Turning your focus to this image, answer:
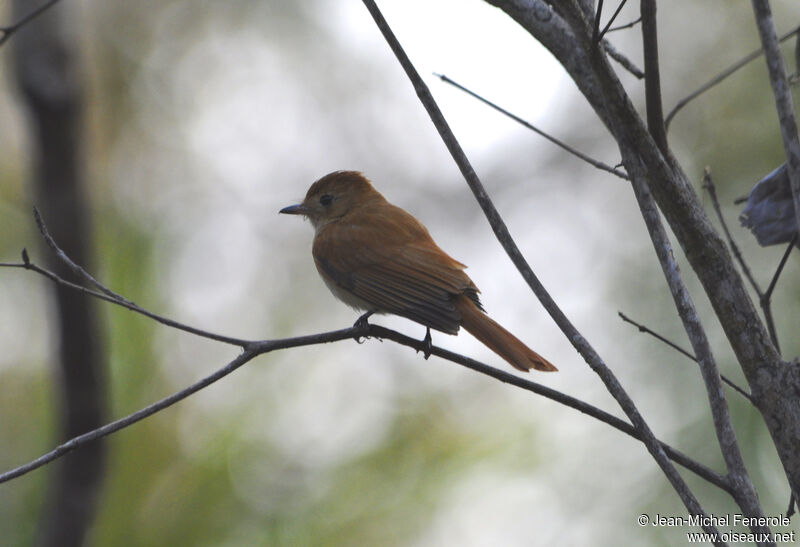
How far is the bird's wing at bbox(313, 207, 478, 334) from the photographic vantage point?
12.8ft

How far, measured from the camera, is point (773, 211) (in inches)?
90.5

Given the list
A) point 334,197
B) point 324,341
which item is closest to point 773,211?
point 324,341

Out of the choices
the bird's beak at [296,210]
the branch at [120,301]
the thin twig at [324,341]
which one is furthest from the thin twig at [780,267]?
the bird's beak at [296,210]

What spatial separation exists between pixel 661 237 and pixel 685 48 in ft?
24.9

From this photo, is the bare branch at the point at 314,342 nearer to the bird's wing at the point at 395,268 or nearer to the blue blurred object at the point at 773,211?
the blue blurred object at the point at 773,211

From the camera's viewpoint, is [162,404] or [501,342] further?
[501,342]

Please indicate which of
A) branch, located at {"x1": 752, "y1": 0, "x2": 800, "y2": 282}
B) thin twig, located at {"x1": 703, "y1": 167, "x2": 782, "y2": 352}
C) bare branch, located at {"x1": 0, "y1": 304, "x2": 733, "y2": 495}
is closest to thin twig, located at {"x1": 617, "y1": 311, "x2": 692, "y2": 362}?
thin twig, located at {"x1": 703, "y1": 167, "x2": 782, "y2": 352}

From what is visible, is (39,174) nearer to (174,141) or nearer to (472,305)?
(472,305)

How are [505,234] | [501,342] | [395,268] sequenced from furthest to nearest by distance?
[395,268], [501,342], [505,234]

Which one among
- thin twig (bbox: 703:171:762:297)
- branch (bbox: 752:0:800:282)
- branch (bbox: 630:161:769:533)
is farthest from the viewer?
thin twig (bbox: 703:171:762:297)

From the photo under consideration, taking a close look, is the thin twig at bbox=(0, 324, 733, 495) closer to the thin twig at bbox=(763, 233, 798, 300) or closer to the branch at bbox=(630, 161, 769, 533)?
the branch at bbox=(630, 161, 769, 533)

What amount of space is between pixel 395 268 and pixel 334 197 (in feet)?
3.87

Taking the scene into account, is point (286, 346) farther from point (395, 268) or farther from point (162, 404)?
point (395, 268)

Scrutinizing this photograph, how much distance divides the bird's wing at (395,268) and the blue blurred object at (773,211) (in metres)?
1.60
